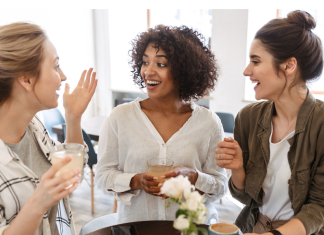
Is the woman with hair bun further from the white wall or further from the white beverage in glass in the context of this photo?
the white wall

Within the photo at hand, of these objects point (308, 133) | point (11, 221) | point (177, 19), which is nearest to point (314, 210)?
point (308, 133)

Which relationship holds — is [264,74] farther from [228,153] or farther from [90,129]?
[90,129]

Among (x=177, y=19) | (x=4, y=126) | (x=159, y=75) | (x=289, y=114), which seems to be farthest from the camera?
(x=177, y=19)

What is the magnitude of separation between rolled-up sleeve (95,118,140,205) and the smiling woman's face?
708 mm

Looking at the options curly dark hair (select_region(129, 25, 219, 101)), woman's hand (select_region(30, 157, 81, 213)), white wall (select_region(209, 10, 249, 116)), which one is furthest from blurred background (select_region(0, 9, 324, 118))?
woman's hand (select_region(30, 157, 81, 213))

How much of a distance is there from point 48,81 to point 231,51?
386cm

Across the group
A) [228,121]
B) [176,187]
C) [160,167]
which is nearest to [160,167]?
[160,167]

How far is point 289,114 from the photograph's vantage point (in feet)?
4.57

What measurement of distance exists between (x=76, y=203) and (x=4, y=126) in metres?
2.49

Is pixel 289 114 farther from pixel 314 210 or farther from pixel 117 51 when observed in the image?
pixel 117 51

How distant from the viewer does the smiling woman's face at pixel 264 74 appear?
132 cm

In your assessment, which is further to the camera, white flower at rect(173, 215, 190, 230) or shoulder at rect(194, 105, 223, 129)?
shoulder at rect(194, 105, 223, 129)

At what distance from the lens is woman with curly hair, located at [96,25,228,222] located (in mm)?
→ 1492

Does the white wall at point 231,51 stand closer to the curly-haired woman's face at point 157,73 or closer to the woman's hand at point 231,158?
the curly-haired woman's face at point 157,73
